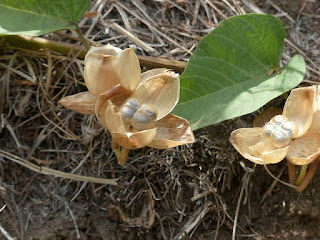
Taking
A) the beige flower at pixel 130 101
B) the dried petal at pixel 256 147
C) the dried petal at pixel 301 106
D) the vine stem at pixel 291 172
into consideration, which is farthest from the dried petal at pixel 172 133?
the vine stem at pixel 291 172

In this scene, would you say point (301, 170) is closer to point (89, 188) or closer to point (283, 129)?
point (283, 129)

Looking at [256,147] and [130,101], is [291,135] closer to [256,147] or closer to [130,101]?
[256,147]

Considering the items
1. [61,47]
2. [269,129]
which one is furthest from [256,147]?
[61,47]

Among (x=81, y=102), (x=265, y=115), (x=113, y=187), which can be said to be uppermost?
(x=81, y=102)

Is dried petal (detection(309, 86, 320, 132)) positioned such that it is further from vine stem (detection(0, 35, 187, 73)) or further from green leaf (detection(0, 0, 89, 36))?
green leaf (detection(0, 0, 89, 36))

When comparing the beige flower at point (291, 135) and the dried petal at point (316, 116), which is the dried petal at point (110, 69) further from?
the dried petal at point (316, 116)

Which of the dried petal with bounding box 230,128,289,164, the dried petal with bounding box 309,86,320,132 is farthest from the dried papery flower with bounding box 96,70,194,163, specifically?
the dried petal with bounding box 309,86,320,132

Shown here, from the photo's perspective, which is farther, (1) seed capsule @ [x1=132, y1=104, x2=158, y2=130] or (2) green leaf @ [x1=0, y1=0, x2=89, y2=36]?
(2) green leaf @ [x1=0, y1=0, x2=89, y2=36]
